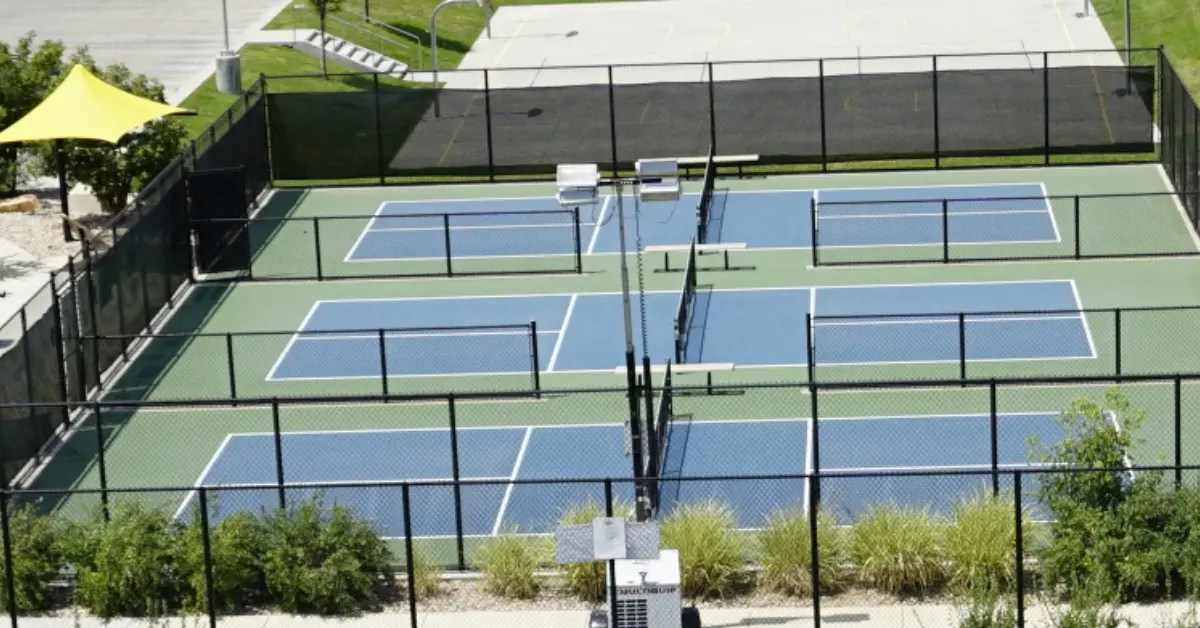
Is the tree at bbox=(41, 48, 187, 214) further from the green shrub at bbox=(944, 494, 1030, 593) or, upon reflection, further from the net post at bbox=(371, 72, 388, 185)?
Result: the green shrub at bbox=(944, 494, 1030, 593)

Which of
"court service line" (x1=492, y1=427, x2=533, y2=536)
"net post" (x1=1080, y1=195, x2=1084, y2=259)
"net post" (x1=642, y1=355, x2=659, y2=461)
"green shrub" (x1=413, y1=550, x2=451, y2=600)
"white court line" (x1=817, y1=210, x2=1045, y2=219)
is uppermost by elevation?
"white court line" (x1=817, y1=210, x2=1045, y2=219)

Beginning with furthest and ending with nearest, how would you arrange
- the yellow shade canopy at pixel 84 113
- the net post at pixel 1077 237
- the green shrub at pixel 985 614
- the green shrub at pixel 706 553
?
the yellow shade canopy at pixel 84 113, the net post at pixel 1077 237, the green shrub at pixel 706 553, the green shrub at pixel 985 614

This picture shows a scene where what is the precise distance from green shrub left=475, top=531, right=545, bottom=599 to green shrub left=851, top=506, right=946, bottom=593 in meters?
3.46

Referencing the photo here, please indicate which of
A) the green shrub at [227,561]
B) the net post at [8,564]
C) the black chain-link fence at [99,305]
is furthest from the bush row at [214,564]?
the black chain-link fence at [99,305]

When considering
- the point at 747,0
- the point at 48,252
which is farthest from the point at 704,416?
the point at 747,0

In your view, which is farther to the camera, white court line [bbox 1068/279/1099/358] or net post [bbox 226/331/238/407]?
white court line [bbox 1068/279/1099/358]

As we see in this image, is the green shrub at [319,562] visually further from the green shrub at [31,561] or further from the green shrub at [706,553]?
the green shrub at [706,553]

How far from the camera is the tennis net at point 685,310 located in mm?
35125

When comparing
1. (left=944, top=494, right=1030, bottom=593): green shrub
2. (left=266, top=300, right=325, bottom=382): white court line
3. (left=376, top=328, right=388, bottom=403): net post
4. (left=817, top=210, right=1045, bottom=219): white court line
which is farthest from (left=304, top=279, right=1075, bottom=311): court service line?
(left=944, top=494, right=1030, bottom=593): green shrub

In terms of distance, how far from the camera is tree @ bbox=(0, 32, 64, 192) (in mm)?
46688

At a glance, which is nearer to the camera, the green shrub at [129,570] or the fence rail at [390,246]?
the green shrub at [129,570]

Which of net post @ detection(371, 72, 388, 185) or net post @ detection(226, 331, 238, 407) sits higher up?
net post @ detection(371, 72, 388, 185)

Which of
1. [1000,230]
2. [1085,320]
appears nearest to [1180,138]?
[1000,230]

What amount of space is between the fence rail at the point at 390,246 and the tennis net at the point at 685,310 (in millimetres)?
2924
